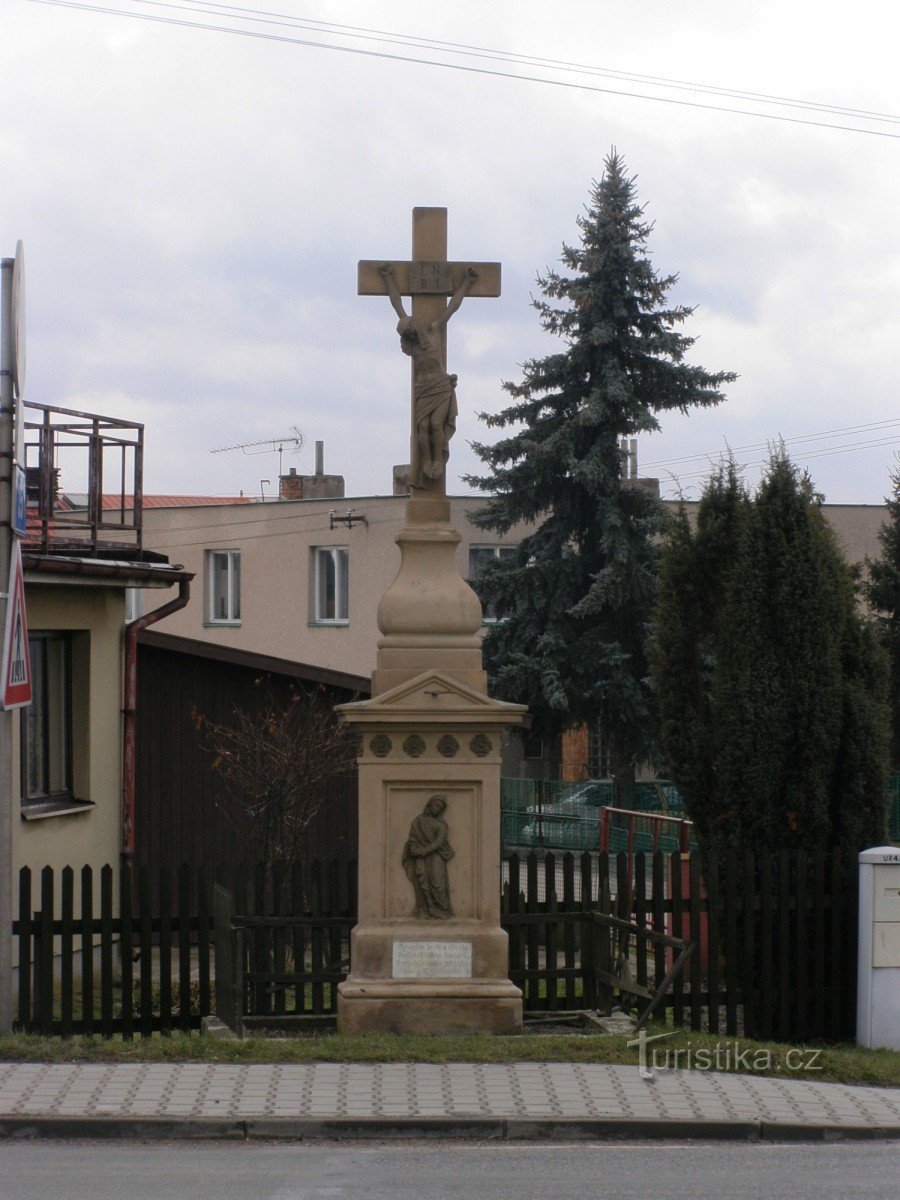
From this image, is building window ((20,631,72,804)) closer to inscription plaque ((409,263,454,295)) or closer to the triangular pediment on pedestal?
the triangular pediment on pedestal

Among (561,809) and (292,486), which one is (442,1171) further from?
(292,486)

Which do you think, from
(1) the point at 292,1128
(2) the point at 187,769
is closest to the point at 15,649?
(1) the point at 292,1128

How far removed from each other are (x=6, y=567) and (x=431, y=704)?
2690 millimetres

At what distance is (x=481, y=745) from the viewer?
930cm

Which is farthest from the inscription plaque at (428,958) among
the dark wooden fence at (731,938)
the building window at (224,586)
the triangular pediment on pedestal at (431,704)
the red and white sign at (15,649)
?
the building window at (224,586)

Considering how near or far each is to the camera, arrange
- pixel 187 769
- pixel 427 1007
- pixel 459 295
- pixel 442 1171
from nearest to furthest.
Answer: pixel 442 1171, pixel 427 1007, pixel 459 295, pixel 187 769

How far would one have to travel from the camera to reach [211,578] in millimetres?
34750

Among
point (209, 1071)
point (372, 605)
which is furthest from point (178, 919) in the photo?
point (372, 605)

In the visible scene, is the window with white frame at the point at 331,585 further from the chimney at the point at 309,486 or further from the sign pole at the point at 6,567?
the sign pole at the point at 6,567

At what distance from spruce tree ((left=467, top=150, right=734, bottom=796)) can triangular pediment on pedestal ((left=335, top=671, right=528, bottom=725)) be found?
16.1 metres

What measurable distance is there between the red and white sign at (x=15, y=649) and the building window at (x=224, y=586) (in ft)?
84.7

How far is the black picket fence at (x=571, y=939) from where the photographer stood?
371 inches

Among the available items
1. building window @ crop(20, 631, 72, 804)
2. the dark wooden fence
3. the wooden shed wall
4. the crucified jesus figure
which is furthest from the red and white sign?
the wooden shed wall

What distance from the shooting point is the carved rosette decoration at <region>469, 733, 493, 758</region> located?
9305 mm
